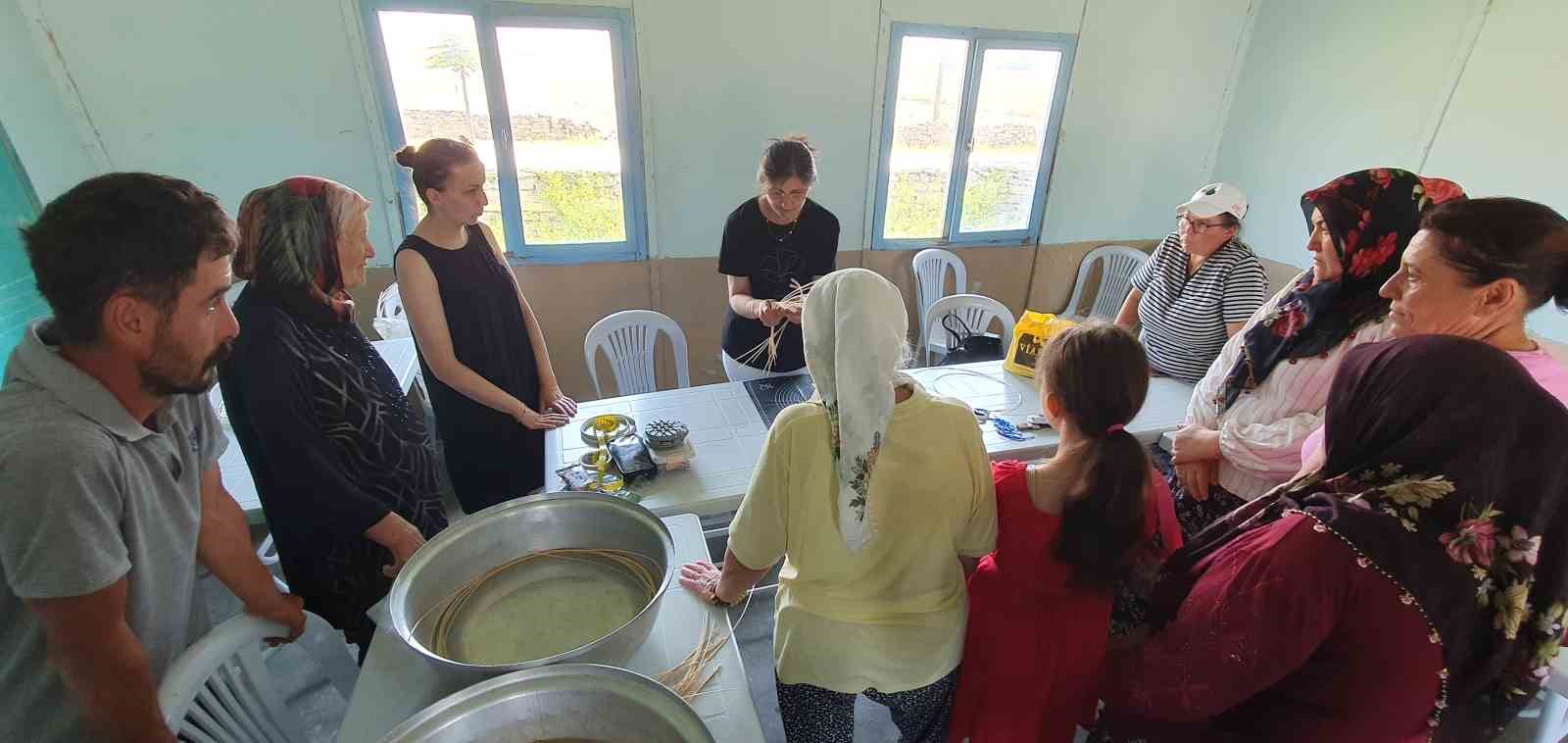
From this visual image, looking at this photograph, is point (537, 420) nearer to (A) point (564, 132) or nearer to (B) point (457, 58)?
(A) point (564, 132)

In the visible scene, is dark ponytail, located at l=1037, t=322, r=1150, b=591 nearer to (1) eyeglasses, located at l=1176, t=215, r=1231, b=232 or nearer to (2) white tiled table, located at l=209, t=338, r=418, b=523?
(1) eyeglasses, located at l=1176, t=215, r=1231, b=232

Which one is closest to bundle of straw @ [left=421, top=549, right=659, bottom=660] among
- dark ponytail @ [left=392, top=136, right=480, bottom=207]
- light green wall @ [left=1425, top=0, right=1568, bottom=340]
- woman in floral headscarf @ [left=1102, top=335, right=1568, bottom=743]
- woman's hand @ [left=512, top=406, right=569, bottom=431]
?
woman's hand @ [left=512, top=406, right=569, bottom=431]

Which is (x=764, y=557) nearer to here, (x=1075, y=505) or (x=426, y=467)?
(x=1075, y=505)

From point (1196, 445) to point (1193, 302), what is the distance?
81 cm

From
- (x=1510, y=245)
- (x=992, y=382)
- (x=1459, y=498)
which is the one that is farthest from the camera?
(x=992, y=382)

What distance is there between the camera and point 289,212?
4.23ft

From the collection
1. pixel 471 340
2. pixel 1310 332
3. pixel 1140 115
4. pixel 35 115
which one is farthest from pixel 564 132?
pixel 1140 115

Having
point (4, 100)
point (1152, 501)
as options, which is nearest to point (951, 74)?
point (1152, 501)

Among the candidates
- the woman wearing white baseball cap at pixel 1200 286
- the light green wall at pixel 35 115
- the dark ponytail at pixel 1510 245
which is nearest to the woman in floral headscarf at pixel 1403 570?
the dark ponytail at pixel 1510 245

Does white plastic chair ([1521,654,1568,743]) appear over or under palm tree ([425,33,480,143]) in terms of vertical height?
under

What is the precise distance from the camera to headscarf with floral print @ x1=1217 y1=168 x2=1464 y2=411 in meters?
1.52

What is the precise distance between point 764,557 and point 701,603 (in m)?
0.24

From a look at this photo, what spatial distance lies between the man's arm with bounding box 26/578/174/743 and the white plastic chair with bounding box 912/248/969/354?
149 inches

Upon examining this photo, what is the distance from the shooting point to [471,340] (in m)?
1.88
